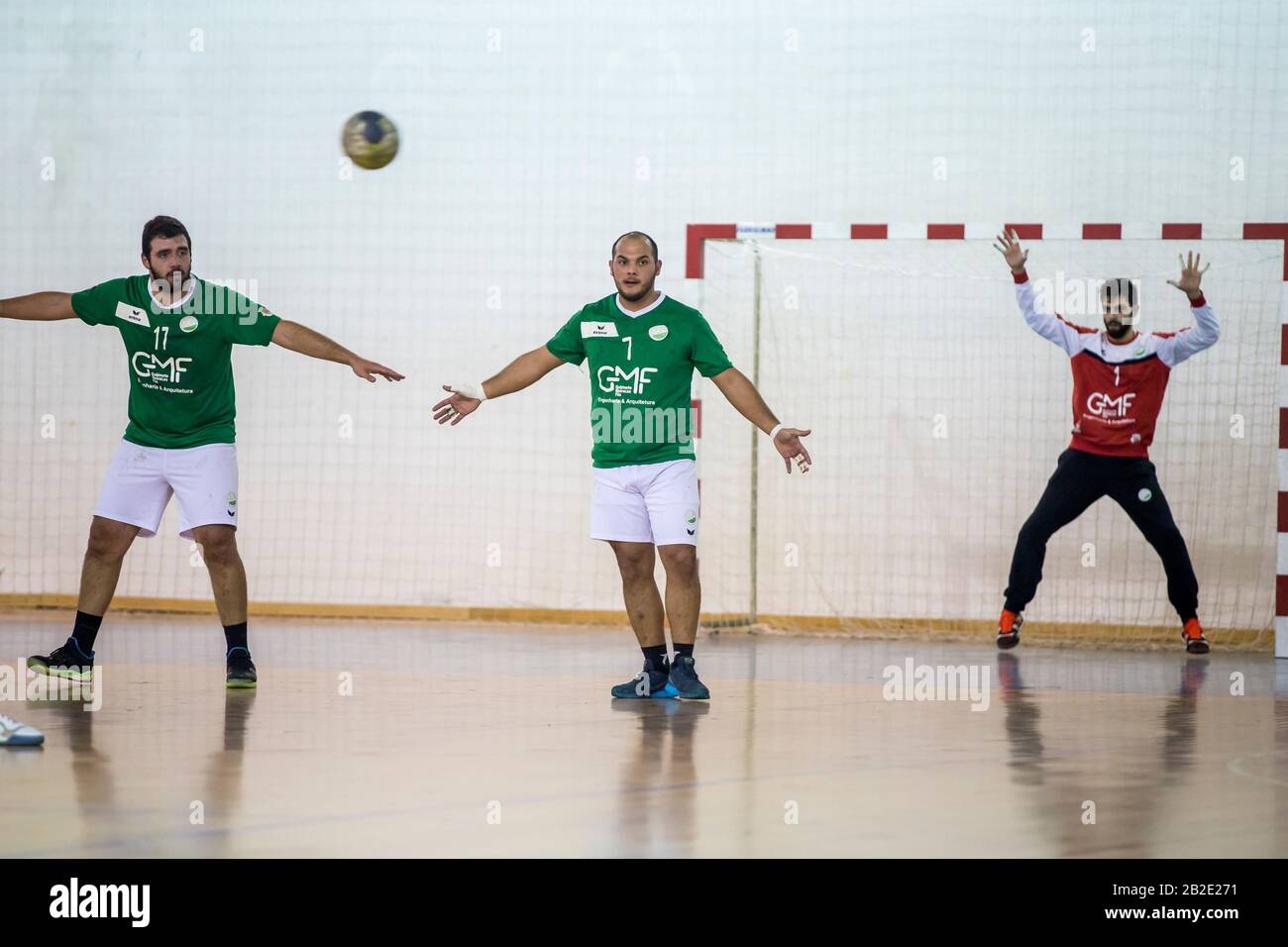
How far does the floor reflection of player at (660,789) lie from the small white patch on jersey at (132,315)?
9.00 ft

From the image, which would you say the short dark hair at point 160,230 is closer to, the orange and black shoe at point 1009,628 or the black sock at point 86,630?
the black sock at point 86,630

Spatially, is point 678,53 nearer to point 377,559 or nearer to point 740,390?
point 377,559

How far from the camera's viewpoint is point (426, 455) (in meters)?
12.0

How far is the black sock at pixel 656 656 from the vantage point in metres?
7.33

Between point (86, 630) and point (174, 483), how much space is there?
773 millimetres

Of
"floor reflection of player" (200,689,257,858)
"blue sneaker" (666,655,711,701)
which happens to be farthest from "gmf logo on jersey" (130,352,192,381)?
"blue sneaker" (666,655,711,701)

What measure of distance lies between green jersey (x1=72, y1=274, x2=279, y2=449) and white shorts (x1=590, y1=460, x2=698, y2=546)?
1717 millimetres

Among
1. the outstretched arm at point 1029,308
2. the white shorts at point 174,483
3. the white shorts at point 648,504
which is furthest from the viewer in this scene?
the outstretched arm at point 1029,308

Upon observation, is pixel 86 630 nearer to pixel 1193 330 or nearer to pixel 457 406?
pixel 457 406

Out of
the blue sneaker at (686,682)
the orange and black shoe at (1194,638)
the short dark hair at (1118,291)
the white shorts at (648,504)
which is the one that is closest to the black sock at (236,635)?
the white shorts at (648,504)

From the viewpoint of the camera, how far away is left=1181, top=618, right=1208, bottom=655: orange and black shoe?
9.83 m

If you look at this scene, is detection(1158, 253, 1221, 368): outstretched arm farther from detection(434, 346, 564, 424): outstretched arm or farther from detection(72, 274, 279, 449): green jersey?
detection(72, 274, 279, 449): green jersey
